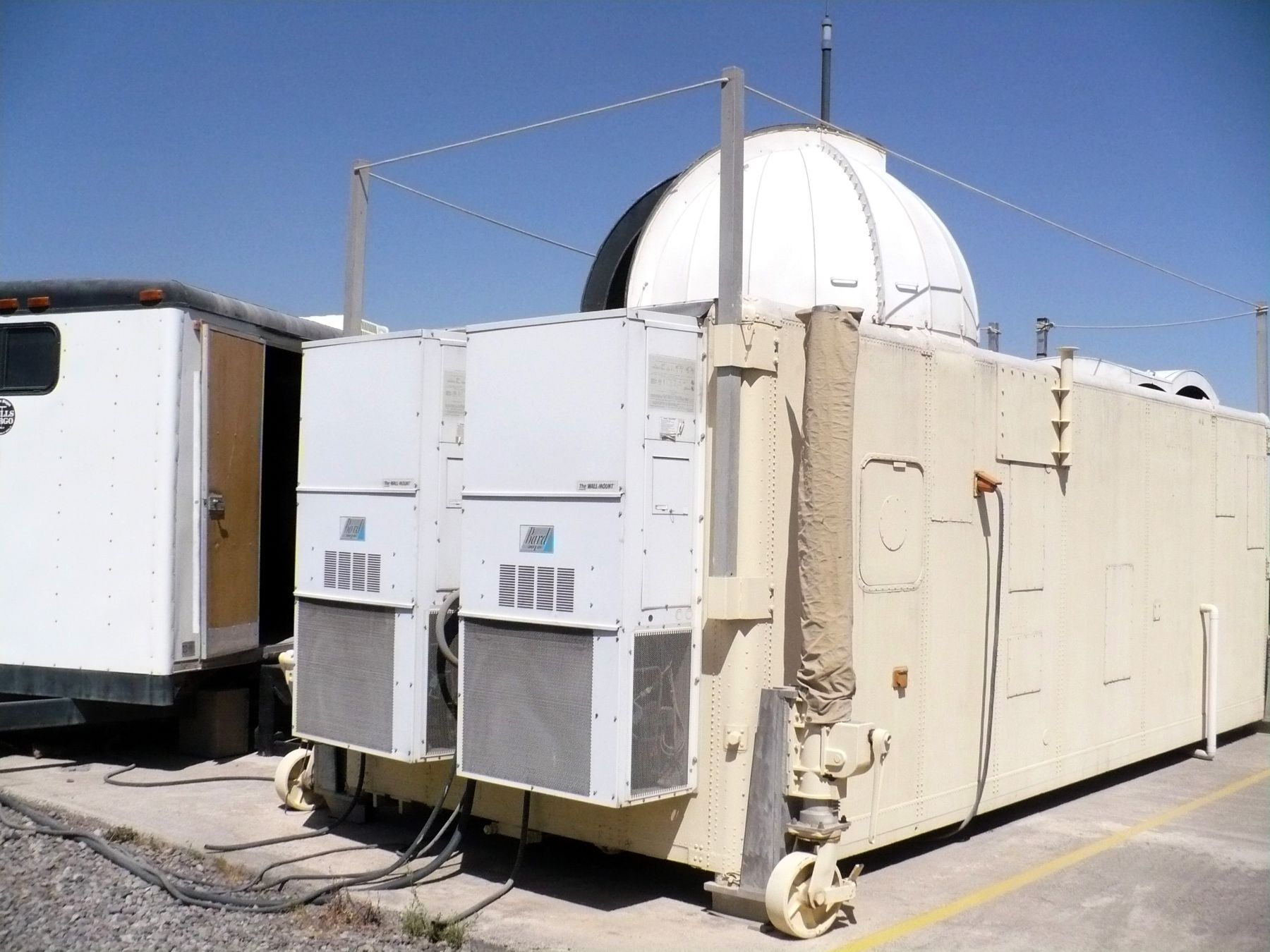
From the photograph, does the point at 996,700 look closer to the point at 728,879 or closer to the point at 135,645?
the point at 728,879

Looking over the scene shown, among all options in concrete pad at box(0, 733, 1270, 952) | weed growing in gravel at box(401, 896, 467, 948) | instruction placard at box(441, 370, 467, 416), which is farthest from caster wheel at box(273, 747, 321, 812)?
instruction placard at box(441, 370, 467, 416)

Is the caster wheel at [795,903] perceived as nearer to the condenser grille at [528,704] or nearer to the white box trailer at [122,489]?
the condenser grille at [528,704]

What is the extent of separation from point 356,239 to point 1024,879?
6.03 metres

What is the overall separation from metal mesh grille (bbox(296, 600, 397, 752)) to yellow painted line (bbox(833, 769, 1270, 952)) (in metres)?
2.68

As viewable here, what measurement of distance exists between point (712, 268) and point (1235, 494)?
5.44 m

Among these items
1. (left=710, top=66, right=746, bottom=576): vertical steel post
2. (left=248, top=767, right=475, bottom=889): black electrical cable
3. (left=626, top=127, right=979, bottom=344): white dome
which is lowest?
(left=248, top=767, right=475, bottom=889): black electrical cable

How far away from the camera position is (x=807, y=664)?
19.7 feet

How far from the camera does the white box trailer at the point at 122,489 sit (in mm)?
8664

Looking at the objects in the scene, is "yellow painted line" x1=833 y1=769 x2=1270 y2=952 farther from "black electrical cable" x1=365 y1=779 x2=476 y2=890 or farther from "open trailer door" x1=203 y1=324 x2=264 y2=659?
"open trailer door" x1=203 y1=324 x2=264 y2=659

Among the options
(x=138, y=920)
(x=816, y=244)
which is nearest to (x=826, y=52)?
(x=816, y=244)

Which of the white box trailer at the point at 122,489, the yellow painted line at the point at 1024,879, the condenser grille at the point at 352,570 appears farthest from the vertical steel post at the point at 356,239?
the yellow painted line at the point at 1024,879

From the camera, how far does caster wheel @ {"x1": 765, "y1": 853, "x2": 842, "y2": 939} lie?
5.71 meters

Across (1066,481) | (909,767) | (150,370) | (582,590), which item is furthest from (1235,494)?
(150,370)

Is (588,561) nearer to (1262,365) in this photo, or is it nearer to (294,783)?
(294,783)
